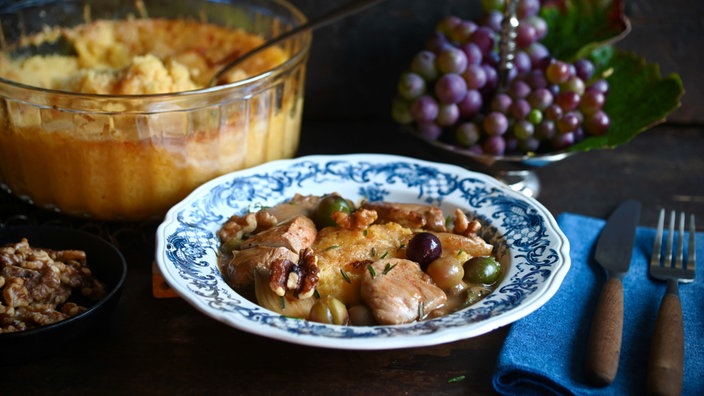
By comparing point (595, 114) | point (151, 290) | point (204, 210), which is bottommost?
point (151, 290)

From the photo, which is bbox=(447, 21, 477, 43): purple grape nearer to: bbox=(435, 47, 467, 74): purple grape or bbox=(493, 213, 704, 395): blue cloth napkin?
bbox=(435, 47, 467, 74): purple grape

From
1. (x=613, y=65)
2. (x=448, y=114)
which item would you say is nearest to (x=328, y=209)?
(x=448, y=114)

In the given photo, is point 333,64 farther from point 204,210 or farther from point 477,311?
point 477,311

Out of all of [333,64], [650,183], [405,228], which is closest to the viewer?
[405,228]

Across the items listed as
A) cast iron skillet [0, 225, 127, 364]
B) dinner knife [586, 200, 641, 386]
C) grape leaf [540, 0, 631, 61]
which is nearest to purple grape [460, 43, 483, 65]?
grape leaf [540, 0, 631, 61]

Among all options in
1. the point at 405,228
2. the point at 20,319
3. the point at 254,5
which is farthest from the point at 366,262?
the point at 254,5

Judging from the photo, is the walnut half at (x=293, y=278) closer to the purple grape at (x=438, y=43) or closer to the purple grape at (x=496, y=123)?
the purple grape at (x=496, y=123)

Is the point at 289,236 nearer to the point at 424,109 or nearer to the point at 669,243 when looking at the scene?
the point at 424,109
